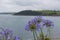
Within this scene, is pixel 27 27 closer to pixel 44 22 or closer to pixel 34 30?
pixel 34 30

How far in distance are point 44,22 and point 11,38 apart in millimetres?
259

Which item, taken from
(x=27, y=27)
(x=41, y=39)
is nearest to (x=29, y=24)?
(x=27, y=27)

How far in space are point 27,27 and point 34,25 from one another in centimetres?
5

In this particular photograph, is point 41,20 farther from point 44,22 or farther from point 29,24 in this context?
point 29,24

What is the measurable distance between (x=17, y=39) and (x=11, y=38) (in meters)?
0.07

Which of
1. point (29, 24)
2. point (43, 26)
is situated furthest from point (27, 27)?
point (43, 26)

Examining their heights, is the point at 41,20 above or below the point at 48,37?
above

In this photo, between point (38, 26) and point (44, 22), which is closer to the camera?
point (38, 26)

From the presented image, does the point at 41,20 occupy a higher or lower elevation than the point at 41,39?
higher

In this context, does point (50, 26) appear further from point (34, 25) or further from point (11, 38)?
point (11, 38)

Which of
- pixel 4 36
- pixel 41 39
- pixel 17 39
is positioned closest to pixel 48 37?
pixel 41 39

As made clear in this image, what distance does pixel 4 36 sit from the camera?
4.98ft

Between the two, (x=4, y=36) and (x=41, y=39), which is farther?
(x=4, y=36)

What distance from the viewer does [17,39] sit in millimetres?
1440
